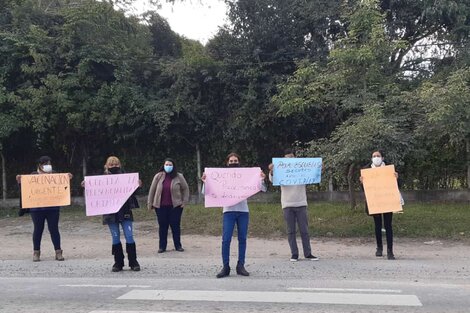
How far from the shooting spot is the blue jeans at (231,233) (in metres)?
7.95

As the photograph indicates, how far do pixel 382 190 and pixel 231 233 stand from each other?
287 cm

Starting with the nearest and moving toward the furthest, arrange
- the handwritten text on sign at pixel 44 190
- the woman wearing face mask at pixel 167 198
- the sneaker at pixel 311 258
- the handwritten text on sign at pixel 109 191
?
the handwritten text on sign at pixel 109 191 → the sneaker at pixel 311 258 → the handwritten text on sign at pixel 44 190 → the woman wearing face mask at pixel 167 198

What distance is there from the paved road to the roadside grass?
7.46 ft

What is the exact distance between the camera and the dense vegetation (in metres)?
16.1

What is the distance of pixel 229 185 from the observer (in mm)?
8391

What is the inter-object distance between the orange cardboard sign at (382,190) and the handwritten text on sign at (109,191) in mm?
3926

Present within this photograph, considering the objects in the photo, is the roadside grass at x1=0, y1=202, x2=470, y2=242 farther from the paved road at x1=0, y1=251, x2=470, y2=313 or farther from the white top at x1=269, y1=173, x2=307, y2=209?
the white top at x1=269, y1=173, x2=307, y2=209

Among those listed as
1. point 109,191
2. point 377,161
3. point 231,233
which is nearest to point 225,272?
point 231,233

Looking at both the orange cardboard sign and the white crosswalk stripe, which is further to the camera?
the orange cardboard sign

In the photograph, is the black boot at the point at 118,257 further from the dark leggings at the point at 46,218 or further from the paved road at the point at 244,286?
the dark leggings at the point at 46,218

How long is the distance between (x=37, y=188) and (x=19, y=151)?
10231 millimetres

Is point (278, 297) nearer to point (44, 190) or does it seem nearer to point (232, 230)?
point (232, 230)

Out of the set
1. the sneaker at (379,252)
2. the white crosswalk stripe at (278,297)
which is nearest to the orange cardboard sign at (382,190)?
the sneaker at (379,252)

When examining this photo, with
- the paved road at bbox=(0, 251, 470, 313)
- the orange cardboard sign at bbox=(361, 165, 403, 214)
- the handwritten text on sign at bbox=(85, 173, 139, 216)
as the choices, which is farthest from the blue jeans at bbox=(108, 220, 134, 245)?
the orange cardboard sign at bbox=(361, 165, 403, 214)
